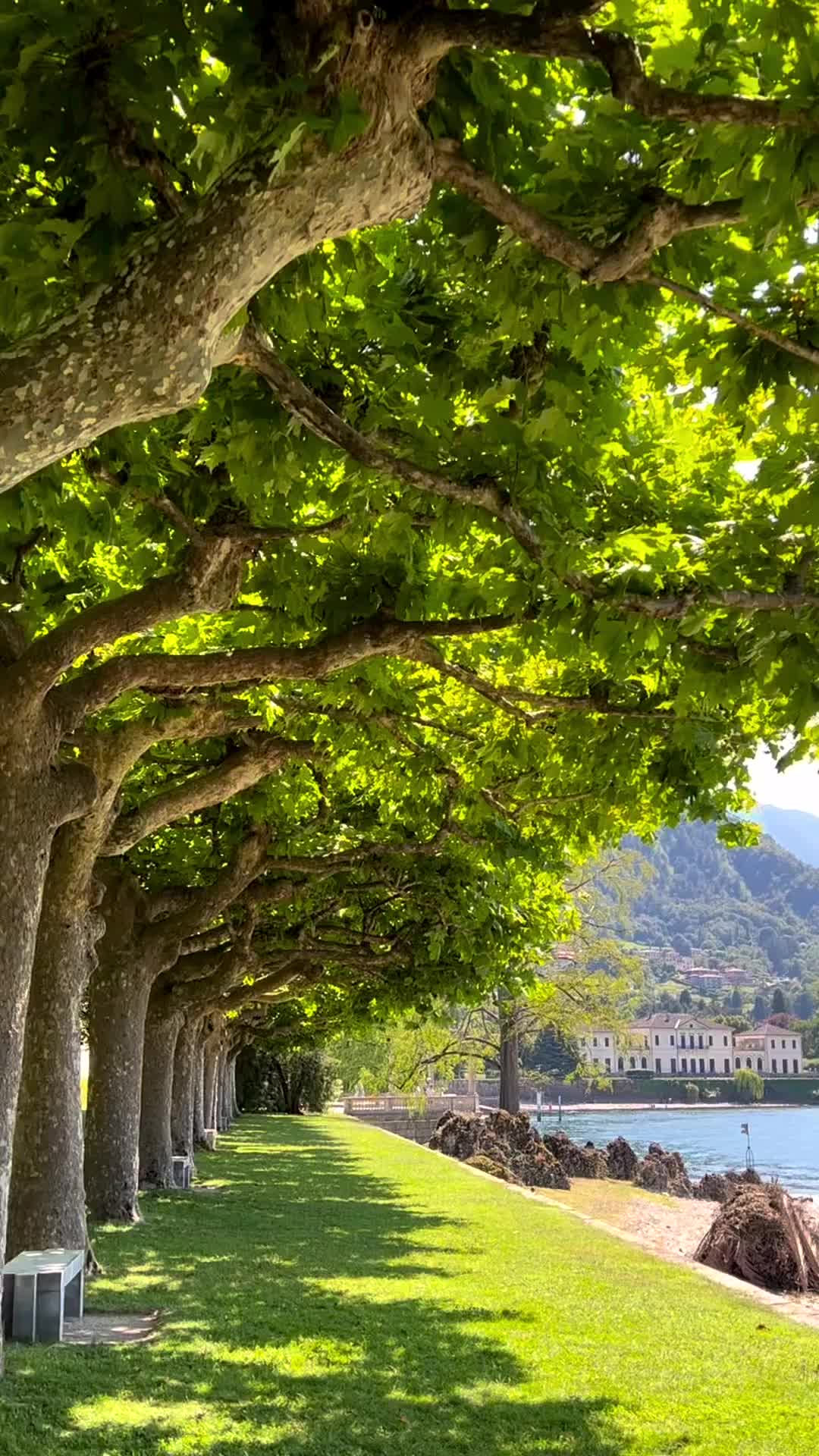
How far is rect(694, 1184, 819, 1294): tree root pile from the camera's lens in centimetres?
1652

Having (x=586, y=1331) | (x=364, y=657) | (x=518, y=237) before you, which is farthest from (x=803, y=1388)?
(x=518, y=237)

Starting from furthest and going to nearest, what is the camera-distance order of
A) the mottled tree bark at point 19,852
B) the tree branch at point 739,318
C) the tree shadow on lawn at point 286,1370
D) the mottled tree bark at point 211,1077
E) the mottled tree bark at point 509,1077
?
the mottled tree bark at point 509,1077 → the mottled tree bark at point 211,1077 → the mottled tree bark at point 19,852 → the tree shadow on lawn at point 286,1370 → the tree branch at point 739,318

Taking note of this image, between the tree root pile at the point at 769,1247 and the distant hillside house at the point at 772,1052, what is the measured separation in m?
141

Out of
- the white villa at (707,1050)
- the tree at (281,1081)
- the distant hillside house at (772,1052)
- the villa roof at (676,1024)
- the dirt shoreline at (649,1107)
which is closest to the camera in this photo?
the tree at (281,1081)

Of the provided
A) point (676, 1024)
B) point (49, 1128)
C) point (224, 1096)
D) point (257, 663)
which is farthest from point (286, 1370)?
point (676, 1024)

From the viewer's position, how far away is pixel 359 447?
17.8 feet

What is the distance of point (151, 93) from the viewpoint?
384 centimetres

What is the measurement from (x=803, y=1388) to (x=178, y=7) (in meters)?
8.34

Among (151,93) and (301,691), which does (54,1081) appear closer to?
(301,691)

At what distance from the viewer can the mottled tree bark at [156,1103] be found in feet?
58.5

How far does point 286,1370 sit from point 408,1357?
0.93 metres

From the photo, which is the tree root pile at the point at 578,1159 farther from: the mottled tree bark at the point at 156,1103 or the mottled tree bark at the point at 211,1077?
the mottled tree bark at the point at 156,1103

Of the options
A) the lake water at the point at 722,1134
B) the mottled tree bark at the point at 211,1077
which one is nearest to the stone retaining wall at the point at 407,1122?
the lake water at the point at 722,1134

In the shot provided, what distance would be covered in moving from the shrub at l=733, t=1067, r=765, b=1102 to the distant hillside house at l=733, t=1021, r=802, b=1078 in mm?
35709
